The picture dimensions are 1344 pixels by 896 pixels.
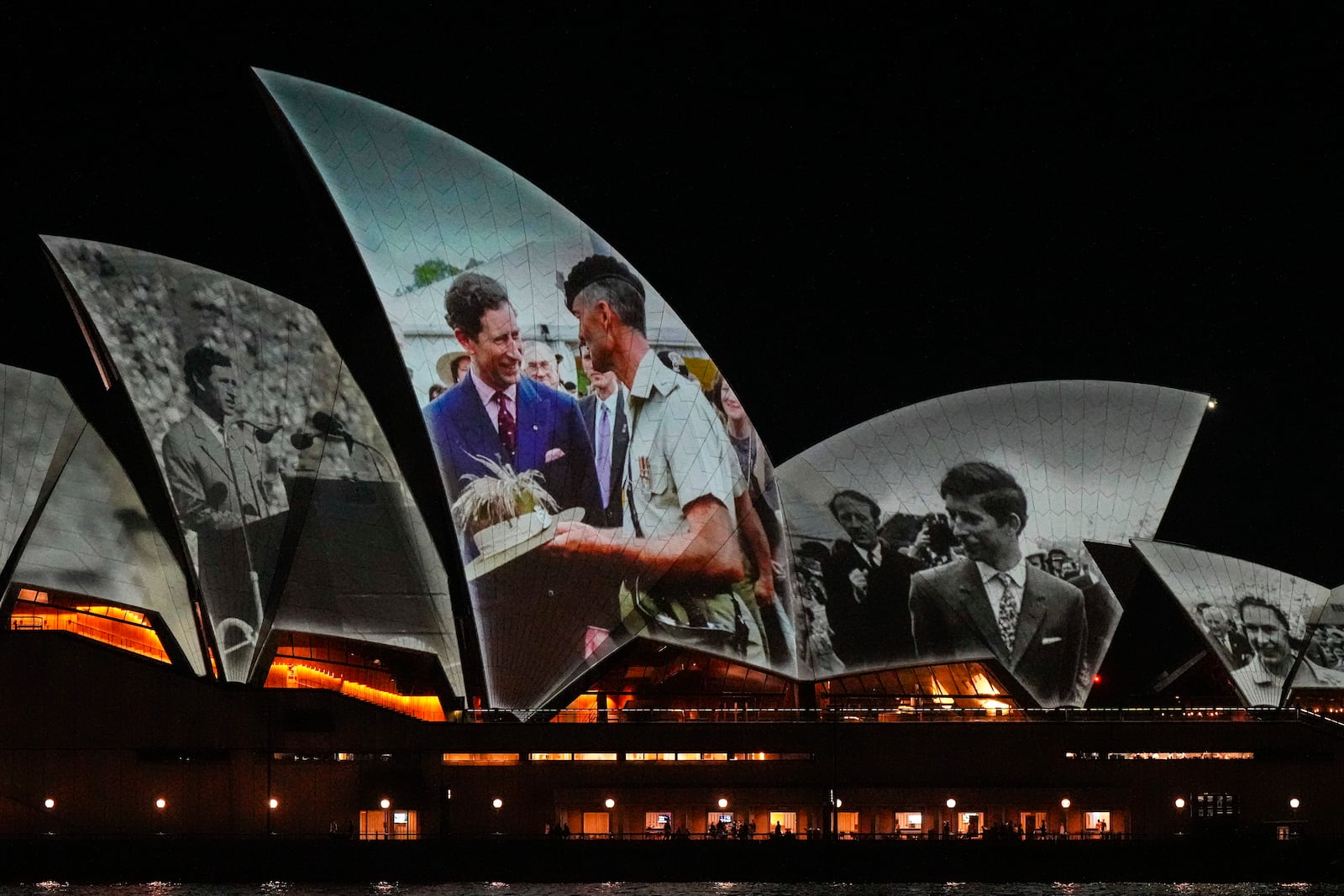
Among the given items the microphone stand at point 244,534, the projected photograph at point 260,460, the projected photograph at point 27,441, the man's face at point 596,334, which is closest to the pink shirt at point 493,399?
the man's face at point 596,334

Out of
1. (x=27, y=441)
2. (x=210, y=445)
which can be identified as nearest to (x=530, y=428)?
(x=210, y=445)

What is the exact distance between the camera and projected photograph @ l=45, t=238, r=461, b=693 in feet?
143

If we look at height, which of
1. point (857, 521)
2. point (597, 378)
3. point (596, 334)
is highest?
point (596, 334)

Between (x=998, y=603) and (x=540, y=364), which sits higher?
(x=540, y=364)

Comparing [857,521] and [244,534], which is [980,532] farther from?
[244,534]

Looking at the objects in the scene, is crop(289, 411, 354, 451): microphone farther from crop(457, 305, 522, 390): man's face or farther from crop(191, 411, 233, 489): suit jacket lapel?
crop(457, 305, 522, 390): man's face

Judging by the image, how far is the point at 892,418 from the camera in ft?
167

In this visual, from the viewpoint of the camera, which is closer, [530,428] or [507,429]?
[507,429]

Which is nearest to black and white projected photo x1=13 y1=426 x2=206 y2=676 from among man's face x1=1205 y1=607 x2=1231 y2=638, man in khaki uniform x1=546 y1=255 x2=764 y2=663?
man in khaki uniform x1=546 y1=255 x2=764 y2=663

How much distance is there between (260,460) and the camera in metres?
44.9

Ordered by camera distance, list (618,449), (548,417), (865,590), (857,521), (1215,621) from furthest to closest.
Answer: (1215,621)
(857,521)
(865,590)
(618,449)
(548,417)

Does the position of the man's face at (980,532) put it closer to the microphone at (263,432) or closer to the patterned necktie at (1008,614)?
the patterned necktie at (1008,614)

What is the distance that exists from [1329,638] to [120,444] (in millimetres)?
33800

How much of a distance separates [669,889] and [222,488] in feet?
47.5
